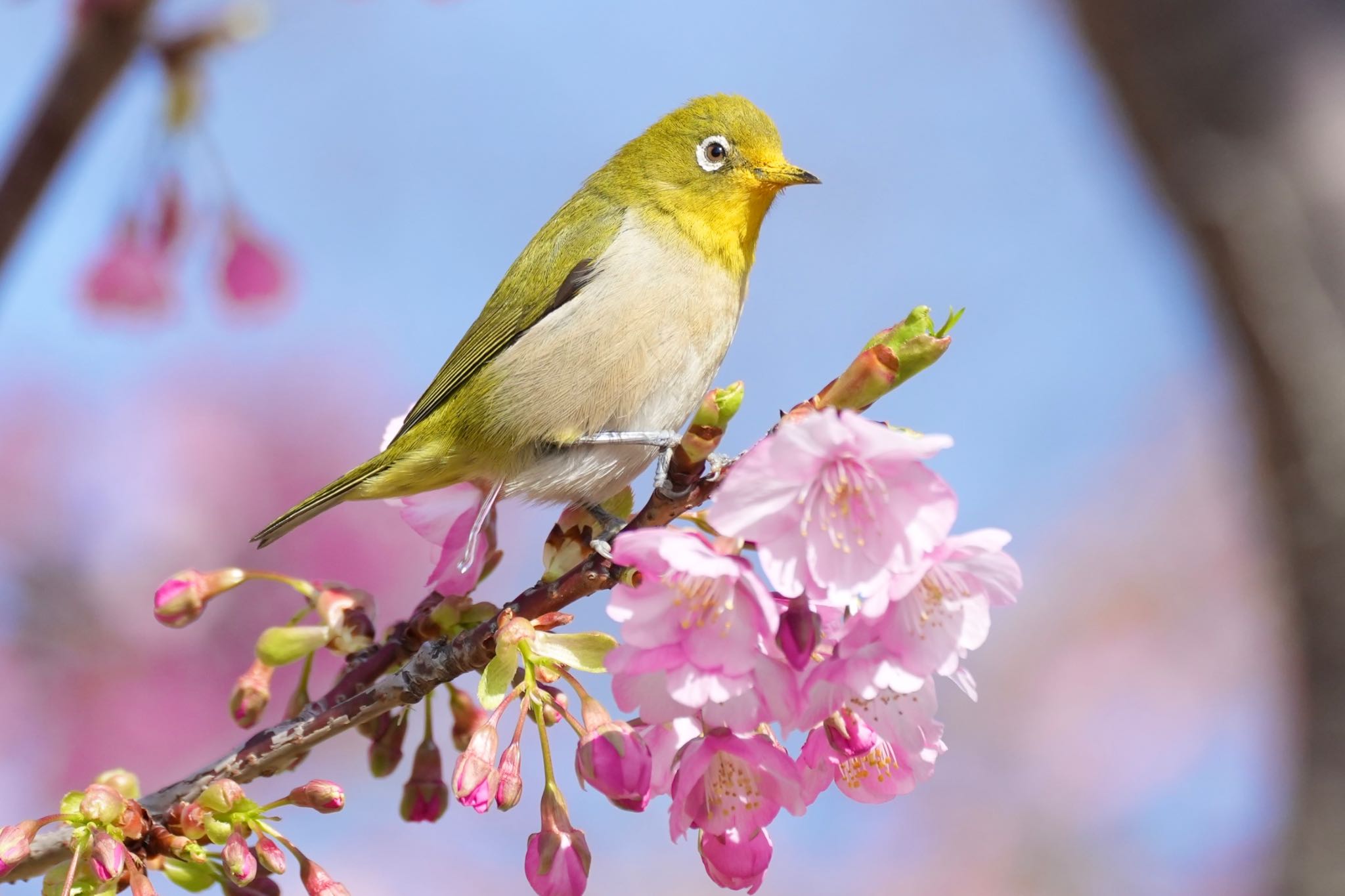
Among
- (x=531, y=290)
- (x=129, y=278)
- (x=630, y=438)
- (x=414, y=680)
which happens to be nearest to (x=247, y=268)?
(x=129, y=278)

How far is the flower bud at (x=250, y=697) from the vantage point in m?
2.12

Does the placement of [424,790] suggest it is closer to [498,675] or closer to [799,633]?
[498,675]

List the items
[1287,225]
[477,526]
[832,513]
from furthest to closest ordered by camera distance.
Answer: [1287,225] < [477,526] < [832,513]

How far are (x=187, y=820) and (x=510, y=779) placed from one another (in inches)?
19.0

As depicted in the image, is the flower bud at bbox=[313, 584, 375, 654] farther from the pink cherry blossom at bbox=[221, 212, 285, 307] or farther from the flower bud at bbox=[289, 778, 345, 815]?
the pink cherry blossom at bbox=[221, 212, 285, 307]

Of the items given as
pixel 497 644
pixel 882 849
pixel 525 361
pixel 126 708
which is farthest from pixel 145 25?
pixel 882 849

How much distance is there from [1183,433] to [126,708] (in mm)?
8518

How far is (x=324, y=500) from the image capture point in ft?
8.68

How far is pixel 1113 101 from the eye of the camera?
150 inches

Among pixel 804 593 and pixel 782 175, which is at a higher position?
pixel 782 175

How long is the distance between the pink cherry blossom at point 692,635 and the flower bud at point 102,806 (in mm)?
735

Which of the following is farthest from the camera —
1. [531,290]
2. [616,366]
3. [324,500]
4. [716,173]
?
[716,173]

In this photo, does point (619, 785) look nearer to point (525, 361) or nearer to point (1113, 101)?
point (525, 361)

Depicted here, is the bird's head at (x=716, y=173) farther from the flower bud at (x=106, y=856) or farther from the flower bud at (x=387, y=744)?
the flower bud at (x=106, y=856)
